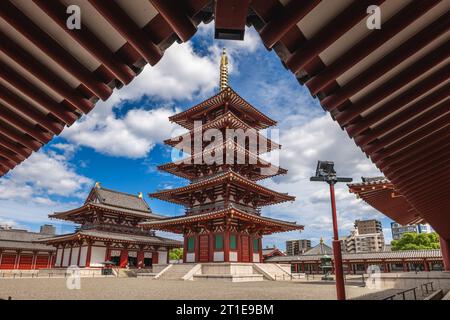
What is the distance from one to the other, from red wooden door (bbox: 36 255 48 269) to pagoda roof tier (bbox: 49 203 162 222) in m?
9.96

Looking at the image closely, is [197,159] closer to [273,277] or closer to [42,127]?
[273,277]

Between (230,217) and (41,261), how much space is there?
35.3m

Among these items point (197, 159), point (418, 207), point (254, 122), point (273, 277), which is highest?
point (254, 122)

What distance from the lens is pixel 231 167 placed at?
2884 cm

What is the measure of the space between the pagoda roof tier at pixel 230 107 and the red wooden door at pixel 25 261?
30014 mm

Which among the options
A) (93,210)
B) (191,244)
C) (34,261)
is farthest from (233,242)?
(34,261)

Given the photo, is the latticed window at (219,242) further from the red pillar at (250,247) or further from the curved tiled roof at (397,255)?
the curved tiled roof at (397,255)

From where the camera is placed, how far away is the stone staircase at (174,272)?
24014 mm

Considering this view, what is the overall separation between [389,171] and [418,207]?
166 inches

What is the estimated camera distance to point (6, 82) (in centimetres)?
348

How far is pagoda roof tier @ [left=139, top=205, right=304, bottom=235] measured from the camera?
23.4 metres

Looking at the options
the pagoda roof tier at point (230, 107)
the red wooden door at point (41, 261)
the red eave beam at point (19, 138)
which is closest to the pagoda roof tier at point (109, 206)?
the red wooden door at point (41, 261)

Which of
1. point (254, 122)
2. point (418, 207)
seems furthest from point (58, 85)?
point (254, 122)
